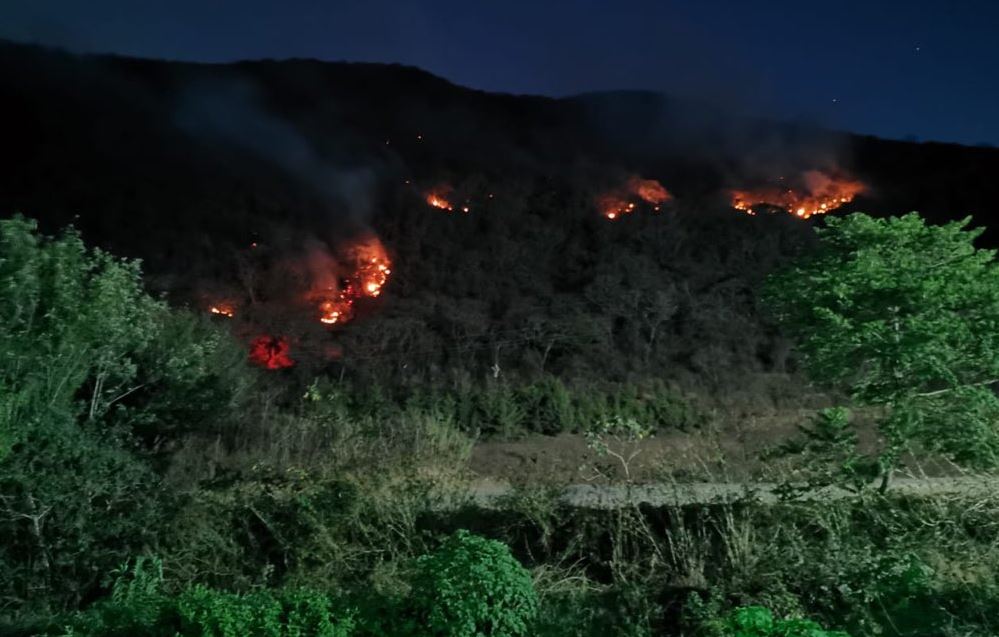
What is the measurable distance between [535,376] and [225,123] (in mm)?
33995

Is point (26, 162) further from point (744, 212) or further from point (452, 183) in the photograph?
point (744, 212)

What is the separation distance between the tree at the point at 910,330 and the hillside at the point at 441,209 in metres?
1.72

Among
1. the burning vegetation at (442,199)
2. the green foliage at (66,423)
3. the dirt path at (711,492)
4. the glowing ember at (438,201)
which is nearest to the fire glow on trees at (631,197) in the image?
the burning vegetation at (442,199)

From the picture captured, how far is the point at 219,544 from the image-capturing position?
685 centimetres

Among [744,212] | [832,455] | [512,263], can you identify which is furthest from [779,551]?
[744,212]

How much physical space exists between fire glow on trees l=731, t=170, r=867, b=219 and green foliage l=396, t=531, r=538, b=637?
3125 cm

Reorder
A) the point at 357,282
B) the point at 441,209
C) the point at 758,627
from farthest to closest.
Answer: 1. the point at 441,209
2. the point at 357,282
3. the point at 758,627

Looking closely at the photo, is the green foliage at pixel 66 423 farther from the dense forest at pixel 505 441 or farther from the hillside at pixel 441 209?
the hillside at pixel 441 209

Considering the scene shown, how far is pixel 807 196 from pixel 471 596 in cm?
3598

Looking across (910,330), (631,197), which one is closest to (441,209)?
(631,197)

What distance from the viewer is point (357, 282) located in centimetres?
2839

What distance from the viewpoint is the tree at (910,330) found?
6.29 metres

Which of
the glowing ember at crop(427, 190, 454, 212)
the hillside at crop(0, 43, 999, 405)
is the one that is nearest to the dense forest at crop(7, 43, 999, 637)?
the hillside at crop(0, 43, 999, 405)

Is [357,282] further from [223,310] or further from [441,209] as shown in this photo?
[441,209]
